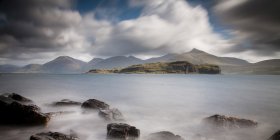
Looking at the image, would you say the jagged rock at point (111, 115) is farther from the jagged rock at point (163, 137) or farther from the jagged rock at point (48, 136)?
the jagged rock at point (48, 136)

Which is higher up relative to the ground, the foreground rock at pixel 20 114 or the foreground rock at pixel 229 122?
the foreground rock at pixel 20 114

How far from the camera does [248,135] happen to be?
12.8m

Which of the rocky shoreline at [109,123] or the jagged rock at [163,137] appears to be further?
the jagged rock at [163,137]

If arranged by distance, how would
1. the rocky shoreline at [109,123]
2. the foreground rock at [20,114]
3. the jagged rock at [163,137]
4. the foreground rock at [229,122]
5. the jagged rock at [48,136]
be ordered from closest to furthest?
the jagged rock at [48,136] → the rocky shoreline at [109,123] → the jagged rock at [163,137] → the foreground rock at [20,114] → the foreground rock at [229,122]

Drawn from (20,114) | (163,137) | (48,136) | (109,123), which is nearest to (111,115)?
(109,123)

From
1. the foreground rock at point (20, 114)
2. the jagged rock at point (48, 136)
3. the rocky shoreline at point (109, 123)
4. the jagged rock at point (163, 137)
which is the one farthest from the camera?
the foreground rock at point (20, 114)

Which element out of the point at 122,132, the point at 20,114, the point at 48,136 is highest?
the point at 20,114

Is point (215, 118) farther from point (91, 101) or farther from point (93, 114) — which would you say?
point (91, 101)

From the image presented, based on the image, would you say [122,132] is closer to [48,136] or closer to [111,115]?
[48,136]

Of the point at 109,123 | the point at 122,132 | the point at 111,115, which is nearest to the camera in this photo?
the point at 122,132

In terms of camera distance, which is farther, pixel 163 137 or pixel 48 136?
pixel 163 137

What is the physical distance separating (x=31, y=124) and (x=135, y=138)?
7.65m

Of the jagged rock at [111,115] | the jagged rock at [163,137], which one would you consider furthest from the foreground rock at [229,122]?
the jagged rock at [111,115]

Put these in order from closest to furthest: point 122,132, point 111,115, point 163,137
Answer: point 122,132 → point 163,137 → point 111,115
